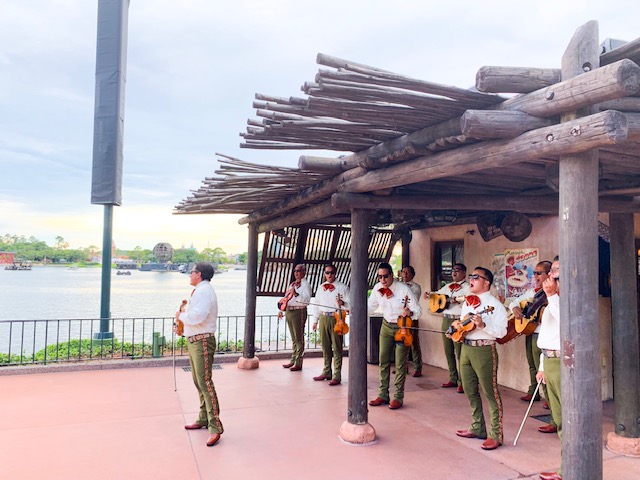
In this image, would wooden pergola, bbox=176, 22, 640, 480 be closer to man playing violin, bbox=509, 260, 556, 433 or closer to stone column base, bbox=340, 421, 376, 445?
stone column base, bbox=340, 421, 376, 445

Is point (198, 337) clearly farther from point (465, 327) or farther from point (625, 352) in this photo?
point (625, 352)

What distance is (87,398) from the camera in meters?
5.88

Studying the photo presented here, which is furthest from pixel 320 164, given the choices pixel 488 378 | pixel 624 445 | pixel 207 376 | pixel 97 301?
pixel 97 301

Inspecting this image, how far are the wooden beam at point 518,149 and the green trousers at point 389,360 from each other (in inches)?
85.5

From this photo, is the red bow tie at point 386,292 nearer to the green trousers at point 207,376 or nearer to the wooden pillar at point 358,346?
the wooden pillar at point 358,346

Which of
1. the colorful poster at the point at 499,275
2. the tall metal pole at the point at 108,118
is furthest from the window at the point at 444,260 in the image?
the tall metal pole at the point at 108,118

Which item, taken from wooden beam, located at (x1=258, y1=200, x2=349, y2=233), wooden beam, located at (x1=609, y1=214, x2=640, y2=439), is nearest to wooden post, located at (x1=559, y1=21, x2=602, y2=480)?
wooden beam, located at (x1=609, y1=214, x2=640, y2=439)

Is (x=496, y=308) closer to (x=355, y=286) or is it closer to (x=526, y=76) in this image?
(x=355, y=286)

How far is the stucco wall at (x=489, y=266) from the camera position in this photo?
5.74 metres

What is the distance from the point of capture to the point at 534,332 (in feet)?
17.6

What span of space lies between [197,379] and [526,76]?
3.73 m

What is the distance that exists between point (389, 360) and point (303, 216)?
2192 mm

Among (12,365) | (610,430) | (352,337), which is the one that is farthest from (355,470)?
(12,365)

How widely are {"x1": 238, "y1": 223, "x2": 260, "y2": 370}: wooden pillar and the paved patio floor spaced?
3.75 feet
